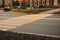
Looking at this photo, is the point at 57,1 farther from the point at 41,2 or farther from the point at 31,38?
the point at 31,38

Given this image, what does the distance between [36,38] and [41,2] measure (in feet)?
180

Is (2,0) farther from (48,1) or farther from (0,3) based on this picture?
(48,1)

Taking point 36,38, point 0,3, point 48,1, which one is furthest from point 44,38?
point 0,3

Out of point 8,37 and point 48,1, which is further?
point 48,1

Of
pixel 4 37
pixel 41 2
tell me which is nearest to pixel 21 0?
pixel 41 2

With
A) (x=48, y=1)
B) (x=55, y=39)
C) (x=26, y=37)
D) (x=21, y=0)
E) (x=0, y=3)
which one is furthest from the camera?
(x=0, y=3)

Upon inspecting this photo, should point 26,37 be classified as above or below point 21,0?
above

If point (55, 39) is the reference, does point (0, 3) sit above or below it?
below

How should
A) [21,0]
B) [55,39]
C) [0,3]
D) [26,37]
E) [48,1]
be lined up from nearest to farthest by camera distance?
[55,39], [26,37], [21,0], [48,1], [0,3]

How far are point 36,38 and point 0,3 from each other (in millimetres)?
64462

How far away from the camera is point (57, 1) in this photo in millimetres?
57469

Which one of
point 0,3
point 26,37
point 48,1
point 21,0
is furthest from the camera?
point 0,3

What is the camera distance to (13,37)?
8.26m

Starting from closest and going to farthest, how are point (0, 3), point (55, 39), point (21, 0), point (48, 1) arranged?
1. point (55, 39)
2. point (21, 0)
3. point (48, 1)
4. point (0, 3)
